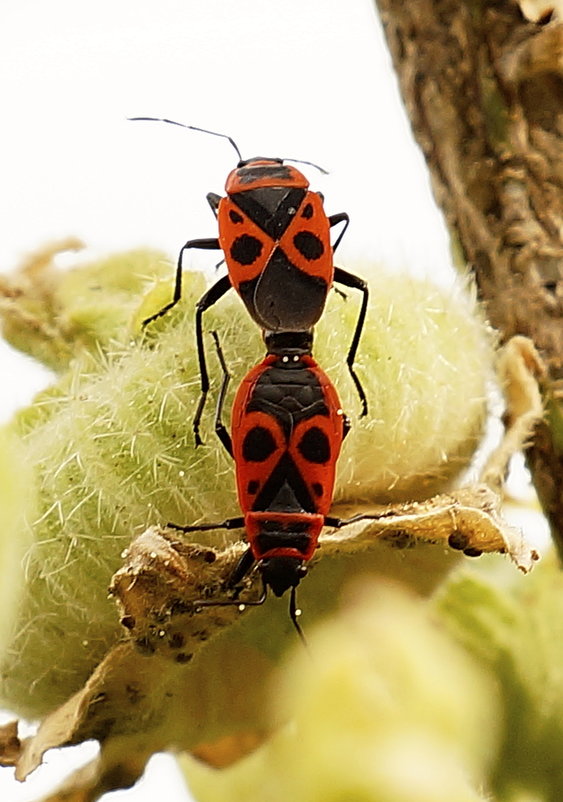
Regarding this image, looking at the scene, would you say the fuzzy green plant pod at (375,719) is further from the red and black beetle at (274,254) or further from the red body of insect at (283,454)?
the red and black beetle at (274,254)

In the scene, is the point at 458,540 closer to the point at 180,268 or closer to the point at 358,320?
the point at 358,320

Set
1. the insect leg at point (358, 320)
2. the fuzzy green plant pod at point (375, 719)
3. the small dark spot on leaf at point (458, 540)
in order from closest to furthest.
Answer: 1. the small dark spot on leaf at point (458, 540)
2. the insect leg at point (358, 320)
3. the fuzzy green plant pod at point (375, 719)

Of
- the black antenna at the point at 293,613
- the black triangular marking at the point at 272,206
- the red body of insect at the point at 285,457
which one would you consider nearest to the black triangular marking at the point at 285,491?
the red body of insect at the point at 285,457

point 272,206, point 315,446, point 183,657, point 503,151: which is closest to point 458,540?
point 315,446

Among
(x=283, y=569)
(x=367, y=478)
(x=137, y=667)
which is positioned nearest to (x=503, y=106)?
(x=367, y=478)

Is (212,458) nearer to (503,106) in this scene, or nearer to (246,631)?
(246,631)
